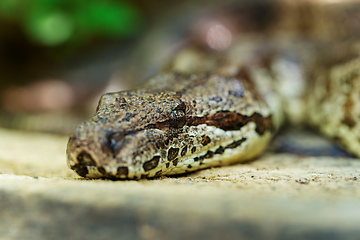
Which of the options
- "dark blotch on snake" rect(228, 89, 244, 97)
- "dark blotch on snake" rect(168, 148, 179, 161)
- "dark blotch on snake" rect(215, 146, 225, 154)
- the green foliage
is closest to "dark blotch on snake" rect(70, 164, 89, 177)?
"dark blotch on snake" rect(168, 148, 179, 161)

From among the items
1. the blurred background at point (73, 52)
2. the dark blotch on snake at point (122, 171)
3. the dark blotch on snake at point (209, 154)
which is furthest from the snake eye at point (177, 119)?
the blurred background at point (73, 52)

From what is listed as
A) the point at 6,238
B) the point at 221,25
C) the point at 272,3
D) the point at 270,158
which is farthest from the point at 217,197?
the point at 272,3

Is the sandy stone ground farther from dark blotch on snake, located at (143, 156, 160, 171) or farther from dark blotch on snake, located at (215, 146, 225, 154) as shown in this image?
dark blotch on snake, located at (215, 146, 225, 154)

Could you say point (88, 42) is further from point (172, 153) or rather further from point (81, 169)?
point (81, 169)

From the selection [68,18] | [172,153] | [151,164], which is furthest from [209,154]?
[68,18]

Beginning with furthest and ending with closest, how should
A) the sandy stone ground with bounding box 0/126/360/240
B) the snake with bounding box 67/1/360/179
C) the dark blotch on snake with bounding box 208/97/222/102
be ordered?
the dark blotch on snake with bounding box 208/97/222/102 < the snake with bounding box 67/1/360/179 < the sandy stone ground with bounding box 0/126/360/240

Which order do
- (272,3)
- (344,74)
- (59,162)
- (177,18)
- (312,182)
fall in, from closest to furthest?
(312,182), (59,162), (344,74), (272,3), (177,18)

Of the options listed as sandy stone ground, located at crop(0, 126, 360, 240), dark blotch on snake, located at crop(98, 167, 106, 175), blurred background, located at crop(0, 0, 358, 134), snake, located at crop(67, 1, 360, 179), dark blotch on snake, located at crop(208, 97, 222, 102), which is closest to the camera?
sandy stone ground, located at crop(0, 126, 360, 240)

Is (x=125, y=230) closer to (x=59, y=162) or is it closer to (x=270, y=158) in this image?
(x=59, y=162)
